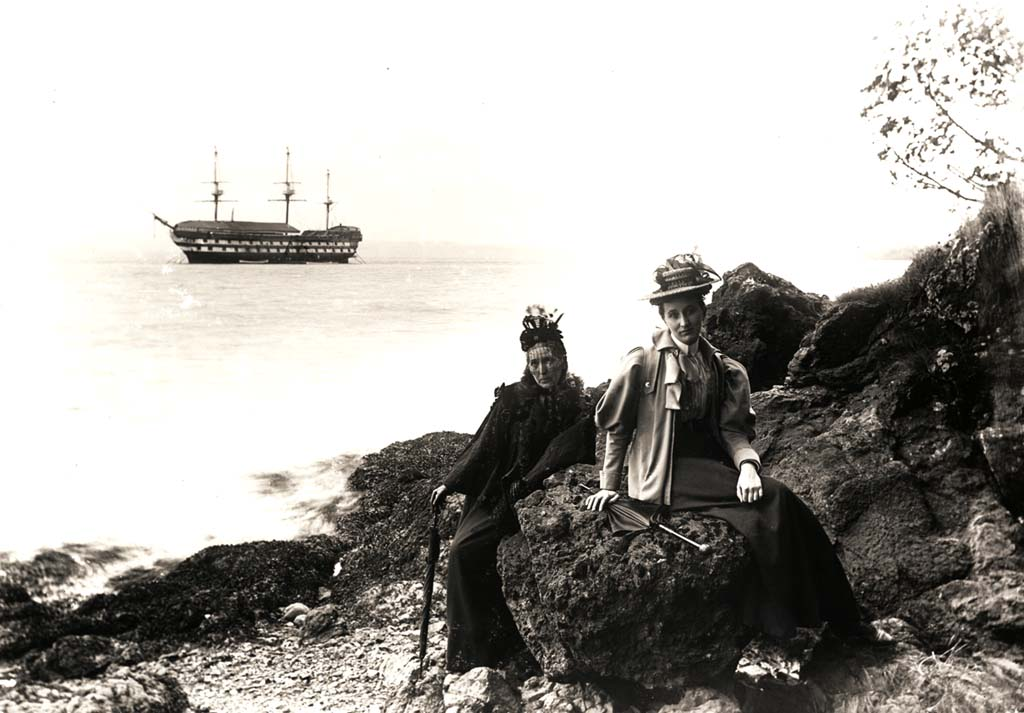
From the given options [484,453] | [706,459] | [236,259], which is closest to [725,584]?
[706,459]

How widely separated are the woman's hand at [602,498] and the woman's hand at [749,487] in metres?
0.60

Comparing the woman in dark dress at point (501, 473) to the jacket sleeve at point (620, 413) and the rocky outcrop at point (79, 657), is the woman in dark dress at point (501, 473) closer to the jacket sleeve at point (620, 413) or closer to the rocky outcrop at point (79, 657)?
the jacket sleeve at point (620, 413)

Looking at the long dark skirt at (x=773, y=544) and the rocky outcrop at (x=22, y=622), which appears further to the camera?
the rocky outcrop at (x=22, y=622)

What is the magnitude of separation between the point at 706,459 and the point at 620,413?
0.50 meters

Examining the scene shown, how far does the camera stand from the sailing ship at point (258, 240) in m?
6.79

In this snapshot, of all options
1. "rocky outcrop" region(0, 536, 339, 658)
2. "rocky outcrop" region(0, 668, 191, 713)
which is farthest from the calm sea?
"rocky outcrop" region(0, 668, 191, 713)

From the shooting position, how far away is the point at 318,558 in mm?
7082

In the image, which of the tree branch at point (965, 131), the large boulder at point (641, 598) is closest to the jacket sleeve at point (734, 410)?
the large boulder at point (641, 598)

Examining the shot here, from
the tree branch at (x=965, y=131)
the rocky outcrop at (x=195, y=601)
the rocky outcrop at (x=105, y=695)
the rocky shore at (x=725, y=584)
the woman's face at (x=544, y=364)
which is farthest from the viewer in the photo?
the rocky outcrop at (x=195, y=601)

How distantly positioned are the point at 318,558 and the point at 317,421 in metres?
1.16

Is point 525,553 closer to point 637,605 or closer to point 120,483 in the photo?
point 637,605

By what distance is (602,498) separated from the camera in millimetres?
4121

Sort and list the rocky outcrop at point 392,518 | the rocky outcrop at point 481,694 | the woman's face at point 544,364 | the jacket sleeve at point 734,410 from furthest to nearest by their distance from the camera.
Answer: the rocky outcrop at point 392,518, the woman's face at point 544,364, the rocky outcrop at point 481,694, the jacket sleeve at point 734,410

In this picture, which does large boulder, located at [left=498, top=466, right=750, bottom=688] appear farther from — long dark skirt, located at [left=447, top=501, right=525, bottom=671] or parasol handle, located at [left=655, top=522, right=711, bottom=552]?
long dark skirt, located at [left=447, top=501, right=525, bottom=671]
